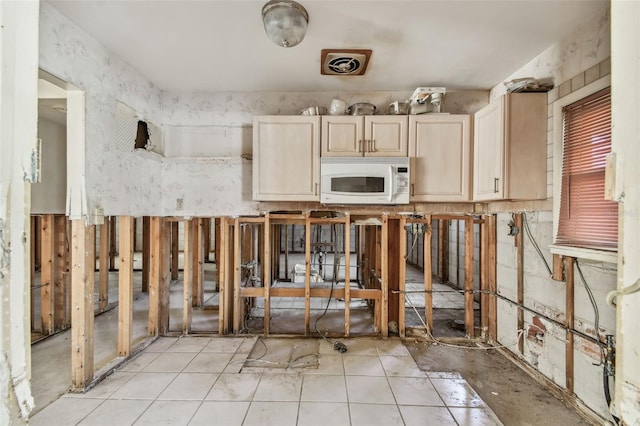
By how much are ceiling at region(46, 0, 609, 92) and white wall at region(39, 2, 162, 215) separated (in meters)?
0.11

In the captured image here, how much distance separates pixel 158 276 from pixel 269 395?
5.62ft

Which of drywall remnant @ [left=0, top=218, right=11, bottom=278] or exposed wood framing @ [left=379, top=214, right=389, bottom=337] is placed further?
exposed wood framing @ [left=379, top=214, right=389, bottom=337]

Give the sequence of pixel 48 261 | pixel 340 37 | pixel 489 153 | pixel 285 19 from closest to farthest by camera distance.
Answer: pixel 285 19, pixel 340 37, pixel 489 153, pixel 48 261

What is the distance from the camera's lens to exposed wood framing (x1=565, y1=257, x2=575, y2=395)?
82.8 inches

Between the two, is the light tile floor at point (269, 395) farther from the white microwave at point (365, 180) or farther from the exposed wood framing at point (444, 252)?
the exposed wood framing at point (444, 252)

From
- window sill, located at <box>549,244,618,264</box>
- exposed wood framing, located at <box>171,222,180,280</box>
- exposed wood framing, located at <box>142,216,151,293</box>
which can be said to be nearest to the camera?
window sill, located at <box>549,244,618,264</box>

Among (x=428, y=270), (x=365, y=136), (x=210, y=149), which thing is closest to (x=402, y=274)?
(x=428, y=270)

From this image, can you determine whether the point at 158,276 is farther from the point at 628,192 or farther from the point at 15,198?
the point at 628,192

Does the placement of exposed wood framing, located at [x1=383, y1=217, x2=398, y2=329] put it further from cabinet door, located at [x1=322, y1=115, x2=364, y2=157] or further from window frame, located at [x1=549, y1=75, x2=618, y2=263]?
window frame, located at [x1=549, y1=75, x2=618, y2=263]

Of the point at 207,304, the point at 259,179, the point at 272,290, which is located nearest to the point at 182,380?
the point at 272,290

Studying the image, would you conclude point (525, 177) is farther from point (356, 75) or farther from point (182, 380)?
point (182, 380)

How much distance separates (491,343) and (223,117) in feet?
11.8

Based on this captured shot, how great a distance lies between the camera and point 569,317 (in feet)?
6.95

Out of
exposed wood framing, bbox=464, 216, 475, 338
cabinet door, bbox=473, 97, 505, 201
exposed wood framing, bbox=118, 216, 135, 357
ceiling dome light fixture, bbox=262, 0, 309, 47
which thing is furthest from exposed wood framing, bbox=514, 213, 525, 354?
exposed wood framing, bbox=118, 216, 135, 357
